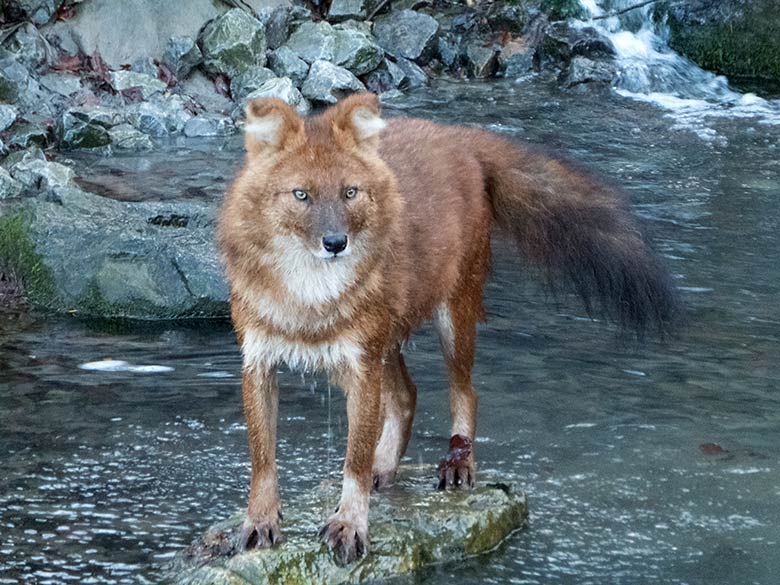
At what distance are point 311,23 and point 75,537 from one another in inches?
384

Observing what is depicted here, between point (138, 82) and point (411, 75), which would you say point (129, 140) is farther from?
point (411, 75)

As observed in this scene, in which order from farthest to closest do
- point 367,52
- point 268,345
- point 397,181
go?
point 367,52, point 397,181, point 268,345

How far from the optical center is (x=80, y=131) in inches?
450

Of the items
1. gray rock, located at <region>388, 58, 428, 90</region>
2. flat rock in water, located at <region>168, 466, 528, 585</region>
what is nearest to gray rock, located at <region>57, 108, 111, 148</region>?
gray rock, located at <region>388, 58, 428, 90</region>

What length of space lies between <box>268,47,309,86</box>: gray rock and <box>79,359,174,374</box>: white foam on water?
6.68m

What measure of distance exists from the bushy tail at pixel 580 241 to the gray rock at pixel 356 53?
8.18 meters

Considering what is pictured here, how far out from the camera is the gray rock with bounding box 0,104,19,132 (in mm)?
11148

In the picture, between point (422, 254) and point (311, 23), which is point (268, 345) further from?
point (311, 23)

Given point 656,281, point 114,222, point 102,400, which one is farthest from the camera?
point 114,222

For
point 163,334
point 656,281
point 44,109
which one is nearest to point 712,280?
point 656,281

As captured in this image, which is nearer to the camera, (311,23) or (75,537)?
(75,537)

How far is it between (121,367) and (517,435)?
2.18 m

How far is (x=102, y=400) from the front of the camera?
6.60 metres

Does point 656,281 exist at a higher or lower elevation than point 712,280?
higher
